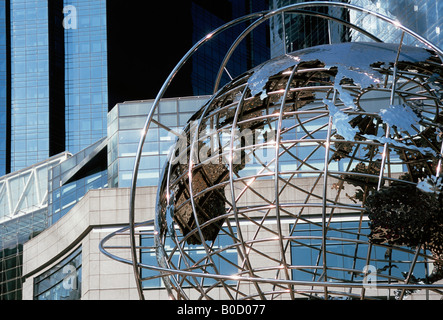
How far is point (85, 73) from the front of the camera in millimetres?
76938

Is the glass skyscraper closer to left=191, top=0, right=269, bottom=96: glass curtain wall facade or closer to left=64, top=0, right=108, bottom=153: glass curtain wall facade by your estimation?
left=64, top=0, right=108, bottom=153: glass curtain wall facade

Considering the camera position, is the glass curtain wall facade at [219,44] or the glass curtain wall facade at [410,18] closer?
the glass curtain wall facade at [410,18]

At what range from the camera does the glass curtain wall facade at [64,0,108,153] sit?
249 feet

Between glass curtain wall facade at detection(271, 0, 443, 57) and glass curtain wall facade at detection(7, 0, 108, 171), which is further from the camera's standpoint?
glass curtain wall facade at detection(7, 0, 108, 171)

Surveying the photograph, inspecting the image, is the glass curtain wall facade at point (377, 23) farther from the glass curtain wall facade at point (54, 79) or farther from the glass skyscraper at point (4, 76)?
the glass skyscraper at point (4, 76)

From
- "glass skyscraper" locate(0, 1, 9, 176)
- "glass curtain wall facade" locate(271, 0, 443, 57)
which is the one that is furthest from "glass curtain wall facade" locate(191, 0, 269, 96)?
"glass skyscraper" locate(0, 1, 9, 176)

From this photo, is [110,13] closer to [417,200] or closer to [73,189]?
[73,189]

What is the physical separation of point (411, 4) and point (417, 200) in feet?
114

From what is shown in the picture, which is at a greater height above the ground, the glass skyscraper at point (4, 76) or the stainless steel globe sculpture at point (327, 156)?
the glass skyscraper at point (4, 76)

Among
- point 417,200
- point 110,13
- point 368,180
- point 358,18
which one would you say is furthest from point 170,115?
point 110,13

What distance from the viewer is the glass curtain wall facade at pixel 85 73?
7588cm

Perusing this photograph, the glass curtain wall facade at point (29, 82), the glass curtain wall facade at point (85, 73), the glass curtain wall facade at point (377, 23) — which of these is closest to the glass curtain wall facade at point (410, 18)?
the glass curtain wall facade at point (377, 23)

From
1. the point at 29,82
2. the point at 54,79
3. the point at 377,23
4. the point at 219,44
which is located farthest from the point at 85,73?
the point at 377,23
